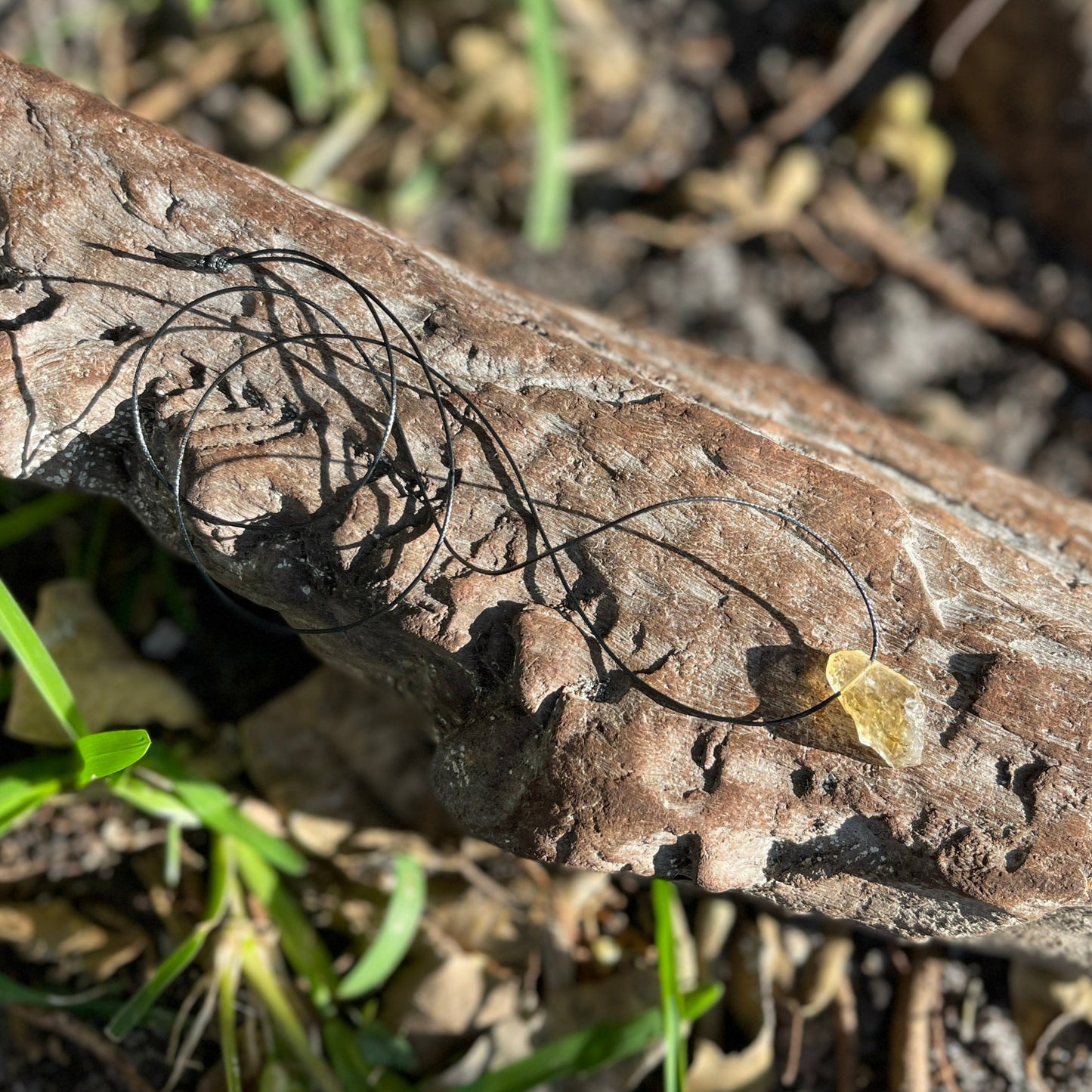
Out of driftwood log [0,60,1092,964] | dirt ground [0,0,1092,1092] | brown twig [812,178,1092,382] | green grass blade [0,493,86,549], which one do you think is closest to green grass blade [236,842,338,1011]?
driftwood log [0,60,1092,964]

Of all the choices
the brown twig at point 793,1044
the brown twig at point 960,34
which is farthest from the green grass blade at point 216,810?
the brown twig at point 960,34

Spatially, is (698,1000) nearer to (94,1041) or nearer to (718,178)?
(94,1041)

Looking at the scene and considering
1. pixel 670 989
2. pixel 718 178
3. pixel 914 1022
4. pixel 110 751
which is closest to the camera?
pixel 110 751

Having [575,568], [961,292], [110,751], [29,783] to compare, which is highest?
[961,292]

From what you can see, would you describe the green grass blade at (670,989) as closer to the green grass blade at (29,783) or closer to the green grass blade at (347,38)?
the green grass blade at (29,783)

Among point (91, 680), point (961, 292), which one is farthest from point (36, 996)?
point (961, 292)

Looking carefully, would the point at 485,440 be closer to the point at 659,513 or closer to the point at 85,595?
the point at 659,513

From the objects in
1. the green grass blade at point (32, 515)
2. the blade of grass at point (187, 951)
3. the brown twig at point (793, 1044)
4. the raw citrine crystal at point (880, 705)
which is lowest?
the blade of grass at point (187, 951)
